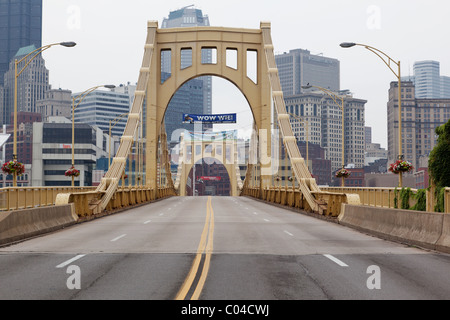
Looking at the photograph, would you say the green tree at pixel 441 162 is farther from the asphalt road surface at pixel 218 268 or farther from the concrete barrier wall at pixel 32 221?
the concrete barrier wall at pixel 32 221

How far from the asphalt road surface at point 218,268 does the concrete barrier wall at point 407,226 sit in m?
0.50

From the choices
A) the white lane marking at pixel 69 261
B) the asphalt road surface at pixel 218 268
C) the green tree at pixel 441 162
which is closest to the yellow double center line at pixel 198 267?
the asphalt road surface at pixel 218 268

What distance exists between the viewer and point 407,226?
17109mm

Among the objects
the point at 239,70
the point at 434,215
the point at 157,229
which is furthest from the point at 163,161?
the point at 434,215

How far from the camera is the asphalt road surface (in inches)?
352

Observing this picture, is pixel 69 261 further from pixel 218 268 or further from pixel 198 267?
pixel 218 268

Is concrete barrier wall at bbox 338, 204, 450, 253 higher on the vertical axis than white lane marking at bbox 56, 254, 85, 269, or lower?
higher

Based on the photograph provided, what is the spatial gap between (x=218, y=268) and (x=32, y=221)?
10.1 meters

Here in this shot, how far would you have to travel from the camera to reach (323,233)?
67.5 feet

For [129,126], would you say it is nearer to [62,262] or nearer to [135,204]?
[135,204]

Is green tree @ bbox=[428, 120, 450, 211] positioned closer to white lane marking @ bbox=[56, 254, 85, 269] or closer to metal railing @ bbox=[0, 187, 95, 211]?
white lane marking @ bbox=[56, 254, 85, 269]

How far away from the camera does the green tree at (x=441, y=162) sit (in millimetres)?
17156

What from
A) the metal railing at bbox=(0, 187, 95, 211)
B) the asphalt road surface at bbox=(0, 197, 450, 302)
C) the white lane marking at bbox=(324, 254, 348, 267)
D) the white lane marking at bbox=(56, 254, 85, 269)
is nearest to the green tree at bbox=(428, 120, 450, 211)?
the asphalt road surface at bbox=(0, 197, 450, 302)

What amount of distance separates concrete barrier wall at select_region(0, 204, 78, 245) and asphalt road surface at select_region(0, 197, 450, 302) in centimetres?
54
